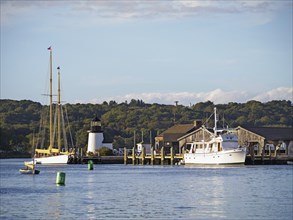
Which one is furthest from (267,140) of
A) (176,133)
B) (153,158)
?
(176,133)

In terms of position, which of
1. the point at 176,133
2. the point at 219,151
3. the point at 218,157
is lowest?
the point at 218,157

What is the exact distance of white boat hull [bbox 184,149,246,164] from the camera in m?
98.2

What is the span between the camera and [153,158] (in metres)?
112

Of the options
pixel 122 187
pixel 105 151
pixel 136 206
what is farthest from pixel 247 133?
pixel 136 206

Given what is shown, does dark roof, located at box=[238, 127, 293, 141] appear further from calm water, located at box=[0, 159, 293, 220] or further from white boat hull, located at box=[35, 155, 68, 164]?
calm water, located at box=[0, 159, 293, 220]

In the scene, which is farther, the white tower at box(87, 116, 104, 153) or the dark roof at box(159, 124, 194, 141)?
the dark roof at box(159, 124, 194, 141)

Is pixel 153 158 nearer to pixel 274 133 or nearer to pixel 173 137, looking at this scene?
pixel 173 137

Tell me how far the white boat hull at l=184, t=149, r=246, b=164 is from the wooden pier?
3570 millimetres

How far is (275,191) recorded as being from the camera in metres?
54.8

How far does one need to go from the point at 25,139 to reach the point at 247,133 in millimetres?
72014

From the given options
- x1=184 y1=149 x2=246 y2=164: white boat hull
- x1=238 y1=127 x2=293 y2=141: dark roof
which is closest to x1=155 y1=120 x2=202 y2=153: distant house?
x1=184 y1=149 x2=246 y2=164: white boat hull

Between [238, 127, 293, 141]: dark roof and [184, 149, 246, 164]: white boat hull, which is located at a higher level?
[238, 127, 293, 141]: dark roof

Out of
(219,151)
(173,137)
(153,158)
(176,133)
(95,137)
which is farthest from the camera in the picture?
(176,133)

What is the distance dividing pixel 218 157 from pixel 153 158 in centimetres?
1346
